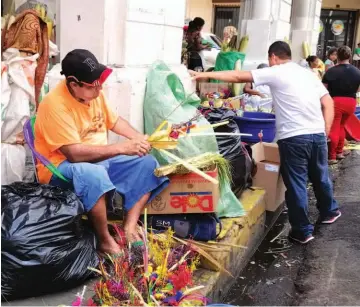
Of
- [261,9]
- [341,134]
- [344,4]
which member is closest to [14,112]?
[341,134]

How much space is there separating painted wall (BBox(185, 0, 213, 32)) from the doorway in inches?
202

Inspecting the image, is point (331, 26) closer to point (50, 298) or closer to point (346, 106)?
point (346, 106)

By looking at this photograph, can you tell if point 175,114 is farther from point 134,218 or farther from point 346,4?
point 346,4

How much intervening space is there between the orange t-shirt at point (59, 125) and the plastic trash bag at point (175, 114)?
0.68 meters

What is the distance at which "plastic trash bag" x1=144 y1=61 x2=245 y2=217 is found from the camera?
3856mm

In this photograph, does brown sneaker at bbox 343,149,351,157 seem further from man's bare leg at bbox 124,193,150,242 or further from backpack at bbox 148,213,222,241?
man's bare leg at bbox 124,193,150,242

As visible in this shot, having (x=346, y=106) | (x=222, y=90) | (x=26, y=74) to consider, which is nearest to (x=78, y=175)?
(x=26, y=74)

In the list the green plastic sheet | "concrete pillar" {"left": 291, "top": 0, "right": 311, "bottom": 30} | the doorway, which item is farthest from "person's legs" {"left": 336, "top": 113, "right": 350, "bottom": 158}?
the doorway

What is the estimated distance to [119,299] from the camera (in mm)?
2396

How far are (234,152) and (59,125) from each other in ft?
6.02

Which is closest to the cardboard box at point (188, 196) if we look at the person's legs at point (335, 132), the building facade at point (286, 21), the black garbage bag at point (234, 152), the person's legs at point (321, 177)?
the black garbage bag at point (234, 152)

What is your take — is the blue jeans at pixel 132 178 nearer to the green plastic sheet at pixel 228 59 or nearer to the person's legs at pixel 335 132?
the green plastic sheet at pixel 228 59

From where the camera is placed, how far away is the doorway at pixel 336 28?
22.1 meters

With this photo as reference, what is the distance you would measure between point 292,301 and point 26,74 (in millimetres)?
2554
